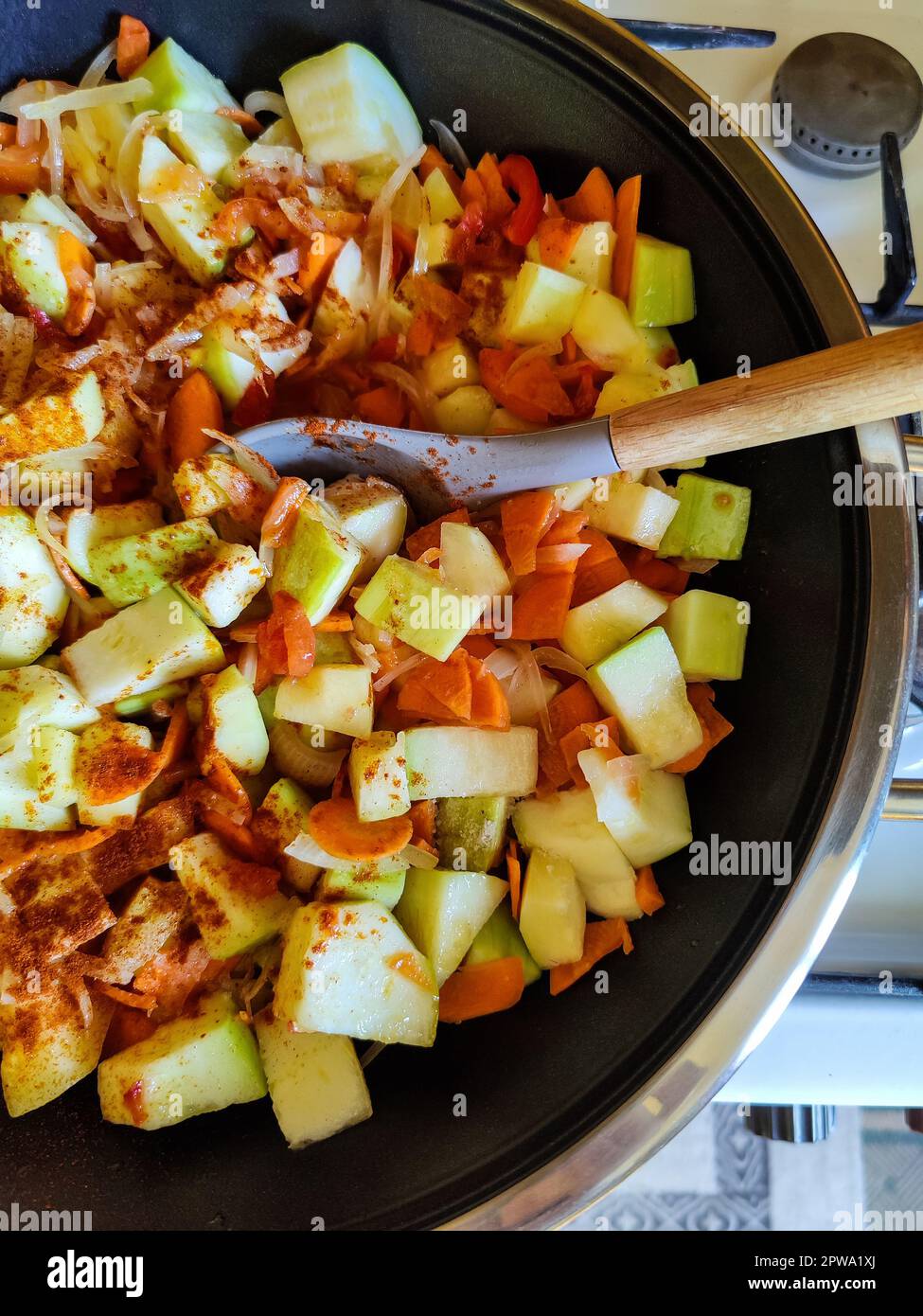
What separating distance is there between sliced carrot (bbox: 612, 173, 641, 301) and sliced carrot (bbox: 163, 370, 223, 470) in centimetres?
70

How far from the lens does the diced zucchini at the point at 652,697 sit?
134 cm

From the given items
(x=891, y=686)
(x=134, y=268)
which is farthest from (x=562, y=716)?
(x=134, y=268)

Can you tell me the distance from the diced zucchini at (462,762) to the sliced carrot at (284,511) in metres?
0.36

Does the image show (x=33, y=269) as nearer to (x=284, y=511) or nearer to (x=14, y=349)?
(x=14, y=349)

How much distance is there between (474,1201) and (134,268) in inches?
59.8

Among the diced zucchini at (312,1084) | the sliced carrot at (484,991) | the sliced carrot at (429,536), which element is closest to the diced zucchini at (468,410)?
the sliced carrot at (429,536)

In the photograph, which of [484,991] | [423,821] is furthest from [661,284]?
[484,991]

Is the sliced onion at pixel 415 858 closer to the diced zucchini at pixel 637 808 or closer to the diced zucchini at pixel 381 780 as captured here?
the diced zucchini at pixel 381 780

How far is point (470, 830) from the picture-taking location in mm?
1365

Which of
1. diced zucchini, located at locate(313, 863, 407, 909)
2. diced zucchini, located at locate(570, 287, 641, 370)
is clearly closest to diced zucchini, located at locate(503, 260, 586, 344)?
diced zucchini, located at locate(570, 287, 641, 370)

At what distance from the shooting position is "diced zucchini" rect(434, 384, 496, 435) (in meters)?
1.54

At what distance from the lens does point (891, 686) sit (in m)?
1.18
